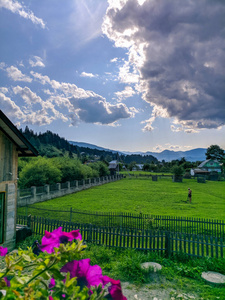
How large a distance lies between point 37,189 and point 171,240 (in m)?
16.3

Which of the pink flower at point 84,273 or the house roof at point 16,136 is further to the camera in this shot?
the house roof at point 16,136

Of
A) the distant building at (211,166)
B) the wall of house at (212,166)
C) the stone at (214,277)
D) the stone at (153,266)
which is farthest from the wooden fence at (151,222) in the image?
the wall of house at (212,166)

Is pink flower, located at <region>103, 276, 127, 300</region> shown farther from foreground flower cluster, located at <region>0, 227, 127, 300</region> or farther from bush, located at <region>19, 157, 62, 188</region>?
bush, located at <region>19, 157, 62, 188</region>

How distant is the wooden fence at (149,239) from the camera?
25.9 ft

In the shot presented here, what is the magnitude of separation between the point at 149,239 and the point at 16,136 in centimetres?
673

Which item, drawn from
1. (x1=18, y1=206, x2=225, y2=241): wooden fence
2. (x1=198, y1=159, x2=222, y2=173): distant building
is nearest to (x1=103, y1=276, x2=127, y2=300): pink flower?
(x1=18, y1=206, x2=225, y2=241): wooden fence

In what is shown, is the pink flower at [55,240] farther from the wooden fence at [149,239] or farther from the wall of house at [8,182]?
the wooden fence at [149,239]

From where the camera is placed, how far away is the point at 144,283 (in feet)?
20.9

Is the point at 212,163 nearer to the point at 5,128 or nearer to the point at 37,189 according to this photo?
the point at 37,189

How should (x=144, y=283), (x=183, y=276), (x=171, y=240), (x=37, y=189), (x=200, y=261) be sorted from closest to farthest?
(x=144, y=283) → (x=183, y=276) → (x=200, y=261) → (x=171, y=240) → (x=37, y=189)

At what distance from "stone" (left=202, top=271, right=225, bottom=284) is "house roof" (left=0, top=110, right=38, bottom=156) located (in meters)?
7.86

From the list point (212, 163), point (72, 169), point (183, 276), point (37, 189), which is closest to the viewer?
point (183, 276)

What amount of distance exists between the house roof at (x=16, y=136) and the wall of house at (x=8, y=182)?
0.17 meters

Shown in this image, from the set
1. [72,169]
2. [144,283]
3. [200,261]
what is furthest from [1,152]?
[72,169]
